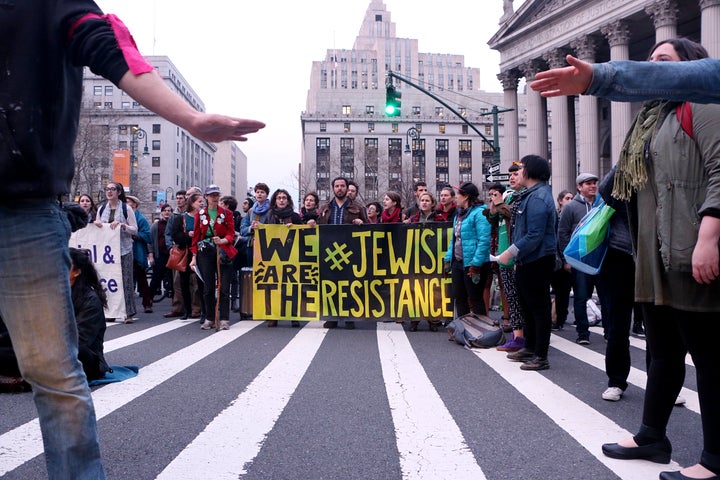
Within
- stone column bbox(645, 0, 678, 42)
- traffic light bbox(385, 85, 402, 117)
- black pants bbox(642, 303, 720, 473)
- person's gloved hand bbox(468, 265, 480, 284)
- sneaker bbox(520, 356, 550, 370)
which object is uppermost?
stone column bbox(645, 0, 678, 42)

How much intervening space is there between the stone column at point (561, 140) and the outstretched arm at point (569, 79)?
45111 millimetres

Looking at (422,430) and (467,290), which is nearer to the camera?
(422,430)

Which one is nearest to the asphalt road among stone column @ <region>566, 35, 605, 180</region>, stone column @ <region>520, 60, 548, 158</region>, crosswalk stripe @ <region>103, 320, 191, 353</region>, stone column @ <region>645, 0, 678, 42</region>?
crosswalk stripe @ <region>103, 320, 191, 353</region>

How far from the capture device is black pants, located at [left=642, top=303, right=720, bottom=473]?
300cm

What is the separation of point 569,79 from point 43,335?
6.63 feet

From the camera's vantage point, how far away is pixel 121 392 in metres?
5.24

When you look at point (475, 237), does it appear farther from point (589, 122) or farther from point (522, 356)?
point (589, 122)

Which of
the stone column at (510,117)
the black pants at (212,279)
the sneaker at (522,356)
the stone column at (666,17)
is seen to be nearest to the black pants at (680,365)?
the sneaker at (522,356)

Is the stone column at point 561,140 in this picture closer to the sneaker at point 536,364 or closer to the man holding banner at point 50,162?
the sneaker at point 536,364

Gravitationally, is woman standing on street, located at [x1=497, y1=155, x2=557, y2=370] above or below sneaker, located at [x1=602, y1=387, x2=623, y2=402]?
above

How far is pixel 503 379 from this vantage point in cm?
590

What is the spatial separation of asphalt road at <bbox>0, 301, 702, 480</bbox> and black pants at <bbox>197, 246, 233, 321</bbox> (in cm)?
237

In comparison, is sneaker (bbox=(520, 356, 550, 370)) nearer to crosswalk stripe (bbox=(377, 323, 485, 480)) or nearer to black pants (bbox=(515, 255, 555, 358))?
black pants (bbox=(515, 255, 555, 358))

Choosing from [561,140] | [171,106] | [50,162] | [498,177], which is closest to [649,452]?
[171,106]
